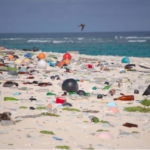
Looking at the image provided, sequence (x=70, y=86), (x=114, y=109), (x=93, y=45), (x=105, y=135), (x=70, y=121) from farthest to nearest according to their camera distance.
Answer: (x=93, y=45)
(x=70, y=86)
(x=114, y=109)
(x=70, y=121)
(x=105, y=135)

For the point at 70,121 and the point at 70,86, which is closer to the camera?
the point at 70,121

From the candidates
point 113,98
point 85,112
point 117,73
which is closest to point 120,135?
point 85,112

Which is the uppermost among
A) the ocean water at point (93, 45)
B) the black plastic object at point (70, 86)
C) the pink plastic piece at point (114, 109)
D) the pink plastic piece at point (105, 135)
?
the ocean water at point (93, 45)

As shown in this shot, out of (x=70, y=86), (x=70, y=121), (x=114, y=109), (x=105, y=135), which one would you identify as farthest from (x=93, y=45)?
(x=105, y=135)

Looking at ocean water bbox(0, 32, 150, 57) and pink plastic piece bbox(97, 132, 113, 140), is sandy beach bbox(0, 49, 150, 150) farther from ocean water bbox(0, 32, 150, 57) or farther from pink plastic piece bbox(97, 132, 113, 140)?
ocean water bbox(0, 32, 150, 57)

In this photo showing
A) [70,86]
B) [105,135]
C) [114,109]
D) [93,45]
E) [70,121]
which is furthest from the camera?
[93,45]

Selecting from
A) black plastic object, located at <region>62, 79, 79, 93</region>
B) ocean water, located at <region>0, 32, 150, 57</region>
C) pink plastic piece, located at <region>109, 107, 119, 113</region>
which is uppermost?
ocean water, located at <region>0, 32, 150, 57</region>

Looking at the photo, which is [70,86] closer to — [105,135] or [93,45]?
[105,135]

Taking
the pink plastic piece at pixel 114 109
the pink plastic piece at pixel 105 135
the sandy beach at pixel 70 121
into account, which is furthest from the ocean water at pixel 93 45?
the pink plastic piece at pixel 105 135

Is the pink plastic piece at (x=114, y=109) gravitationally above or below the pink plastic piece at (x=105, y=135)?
above

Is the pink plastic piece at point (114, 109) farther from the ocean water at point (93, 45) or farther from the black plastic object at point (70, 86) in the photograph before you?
the ocean water at point (93, 45)

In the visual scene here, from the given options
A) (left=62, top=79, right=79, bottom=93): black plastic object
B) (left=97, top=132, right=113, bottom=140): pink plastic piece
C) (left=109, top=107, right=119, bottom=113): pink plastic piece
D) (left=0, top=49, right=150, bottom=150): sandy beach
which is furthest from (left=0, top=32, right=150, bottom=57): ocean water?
(left=97, top=132, right=113, bottom=140): pink plastic piece

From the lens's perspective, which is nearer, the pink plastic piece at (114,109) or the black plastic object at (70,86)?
the pink plastic piece at (114,109)

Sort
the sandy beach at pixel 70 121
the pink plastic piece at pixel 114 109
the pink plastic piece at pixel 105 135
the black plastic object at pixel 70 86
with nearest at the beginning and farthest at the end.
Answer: the sandy beach at pixel 70 121 < the pink plastic piece at pixel 105 135 < the pink plastic piece at pixel 114 109 < the black plastic object at pixel 70 86
